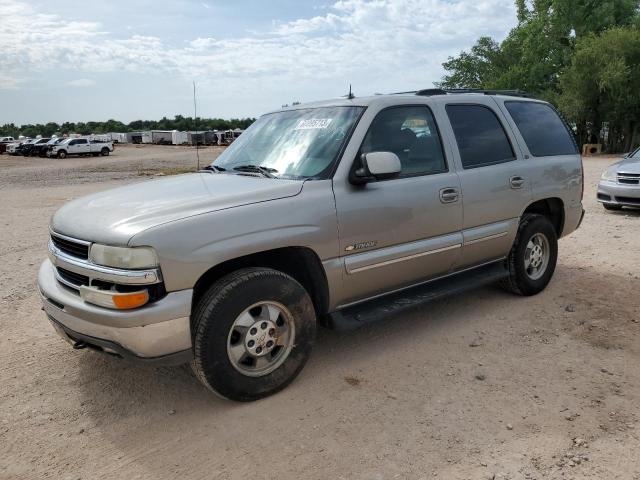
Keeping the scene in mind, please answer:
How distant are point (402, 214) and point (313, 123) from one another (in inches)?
38.5

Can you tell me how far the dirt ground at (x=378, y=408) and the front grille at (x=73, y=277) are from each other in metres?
0.80

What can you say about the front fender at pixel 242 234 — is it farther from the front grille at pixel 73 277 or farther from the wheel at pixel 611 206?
the wheel at pixel 611 206

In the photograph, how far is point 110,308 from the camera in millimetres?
3045

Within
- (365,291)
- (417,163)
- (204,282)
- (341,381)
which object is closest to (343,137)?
(417,163)

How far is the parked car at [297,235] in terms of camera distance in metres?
3.07

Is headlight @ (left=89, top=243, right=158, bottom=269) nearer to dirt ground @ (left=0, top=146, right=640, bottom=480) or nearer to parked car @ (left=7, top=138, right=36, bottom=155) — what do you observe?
dirt ground @ (left=0, top=146, right=640, bottom=480)

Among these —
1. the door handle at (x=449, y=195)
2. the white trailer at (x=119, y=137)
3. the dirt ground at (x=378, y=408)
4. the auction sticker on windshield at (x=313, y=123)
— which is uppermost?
the white trailer at (x=119, y=137)

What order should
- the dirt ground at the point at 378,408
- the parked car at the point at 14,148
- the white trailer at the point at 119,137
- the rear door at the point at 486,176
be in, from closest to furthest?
the dirt ground at the point at 378,408, the rear door at the point at 486,176, the parked car at the point at 14,148, the white trailer at the point at 119,137

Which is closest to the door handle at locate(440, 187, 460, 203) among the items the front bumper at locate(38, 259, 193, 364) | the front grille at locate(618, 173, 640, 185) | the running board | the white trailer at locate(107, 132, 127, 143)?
the running board

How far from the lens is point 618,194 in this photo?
9.83 meters

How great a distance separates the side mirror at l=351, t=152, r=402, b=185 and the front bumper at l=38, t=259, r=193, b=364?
1.40 meters

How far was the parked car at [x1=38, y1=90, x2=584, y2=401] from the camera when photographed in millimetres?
3066

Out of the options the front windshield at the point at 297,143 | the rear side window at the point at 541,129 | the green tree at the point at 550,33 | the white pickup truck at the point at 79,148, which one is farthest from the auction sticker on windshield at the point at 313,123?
the white pickup truck at the point at 79,148

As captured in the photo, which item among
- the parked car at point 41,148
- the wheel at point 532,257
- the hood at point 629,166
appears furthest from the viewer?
the parked car at point 41,148
